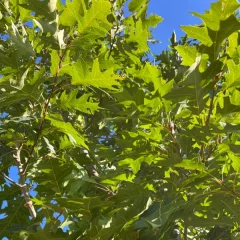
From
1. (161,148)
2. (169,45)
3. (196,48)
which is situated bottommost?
(161,148)

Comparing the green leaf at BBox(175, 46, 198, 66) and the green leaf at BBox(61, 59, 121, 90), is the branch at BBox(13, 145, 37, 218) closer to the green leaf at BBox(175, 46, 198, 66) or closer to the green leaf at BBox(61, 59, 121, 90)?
the green leaf at BBox(61, 59, 121, 90)

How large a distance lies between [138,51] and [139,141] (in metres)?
1.16

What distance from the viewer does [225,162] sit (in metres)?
1.93

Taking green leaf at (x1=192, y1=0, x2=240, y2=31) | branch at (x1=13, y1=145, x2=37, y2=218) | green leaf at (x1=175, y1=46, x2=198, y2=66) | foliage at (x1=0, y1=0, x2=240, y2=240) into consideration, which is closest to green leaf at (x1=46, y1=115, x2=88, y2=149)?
foliage at (x1=0, y1=0, x2=240, y2=240)

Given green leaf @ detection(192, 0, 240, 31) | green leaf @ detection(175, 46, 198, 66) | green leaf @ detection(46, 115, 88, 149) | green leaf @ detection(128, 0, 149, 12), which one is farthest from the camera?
green leaf @ detection(128, 0, 149, 12)

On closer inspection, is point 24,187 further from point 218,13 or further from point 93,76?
point 218,13

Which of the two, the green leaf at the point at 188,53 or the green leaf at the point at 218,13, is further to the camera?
the green leaf at the point at 188,53

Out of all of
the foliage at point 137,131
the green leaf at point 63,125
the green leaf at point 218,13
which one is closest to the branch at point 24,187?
the foliage at point 137,131

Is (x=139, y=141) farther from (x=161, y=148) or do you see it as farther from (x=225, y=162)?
(x=225, y=162)

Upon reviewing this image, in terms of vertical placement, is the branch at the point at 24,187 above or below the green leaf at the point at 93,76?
below

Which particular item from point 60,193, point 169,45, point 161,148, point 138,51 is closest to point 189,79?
point 161,148

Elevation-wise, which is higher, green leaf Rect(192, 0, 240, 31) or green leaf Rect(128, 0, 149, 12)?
green leaf Rect(128, 0, 149, 12)

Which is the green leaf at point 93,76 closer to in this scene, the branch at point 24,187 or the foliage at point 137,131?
the foliage at point 137,131

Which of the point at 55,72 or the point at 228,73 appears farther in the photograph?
the point at 55,72
